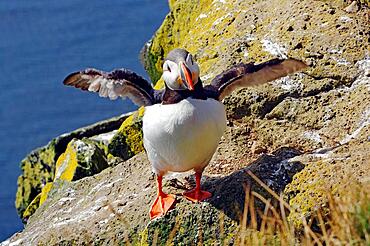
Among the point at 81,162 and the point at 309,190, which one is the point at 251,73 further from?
the point at 81,162

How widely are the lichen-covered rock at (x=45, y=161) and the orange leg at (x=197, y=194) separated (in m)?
4.18

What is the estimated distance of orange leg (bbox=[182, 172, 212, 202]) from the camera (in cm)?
554

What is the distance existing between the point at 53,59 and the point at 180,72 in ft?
45.0

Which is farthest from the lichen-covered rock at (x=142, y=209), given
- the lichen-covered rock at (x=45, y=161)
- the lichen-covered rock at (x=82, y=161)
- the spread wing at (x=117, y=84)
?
the lichen-covered rock at (x=45, y=161)

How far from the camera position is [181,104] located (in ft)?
17.5

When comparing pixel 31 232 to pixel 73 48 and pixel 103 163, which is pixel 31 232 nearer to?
pixel 103 163

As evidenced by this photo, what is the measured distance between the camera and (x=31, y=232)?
636 cm

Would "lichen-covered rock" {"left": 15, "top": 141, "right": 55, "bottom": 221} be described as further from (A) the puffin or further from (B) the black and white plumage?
(A) the puffin

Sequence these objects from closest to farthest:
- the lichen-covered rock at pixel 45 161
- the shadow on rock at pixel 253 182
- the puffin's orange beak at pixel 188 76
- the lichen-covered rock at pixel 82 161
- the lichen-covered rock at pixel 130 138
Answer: the puffin's orange beak at pixel 188 76
the shadow on rock at pixel 253 182
the lichen-covered rock at pixel 130 138
the lichen-covered rock at pixel 82 161
the lichen-covered rock at pixel 45 161

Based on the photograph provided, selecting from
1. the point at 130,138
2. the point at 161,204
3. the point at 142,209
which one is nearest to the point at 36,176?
the point at 130,138

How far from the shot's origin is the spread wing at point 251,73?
576cm

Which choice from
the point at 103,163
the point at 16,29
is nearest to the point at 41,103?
the point at 16,29

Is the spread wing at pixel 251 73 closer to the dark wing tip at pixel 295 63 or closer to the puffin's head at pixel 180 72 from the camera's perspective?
the dark wing tip at pixel 295 63

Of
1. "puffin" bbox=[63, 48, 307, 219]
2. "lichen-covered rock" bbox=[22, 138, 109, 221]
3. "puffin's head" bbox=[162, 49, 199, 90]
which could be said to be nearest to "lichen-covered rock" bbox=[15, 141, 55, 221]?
"lichen-covered rock" bbox=[22, 138, 109, 221]
